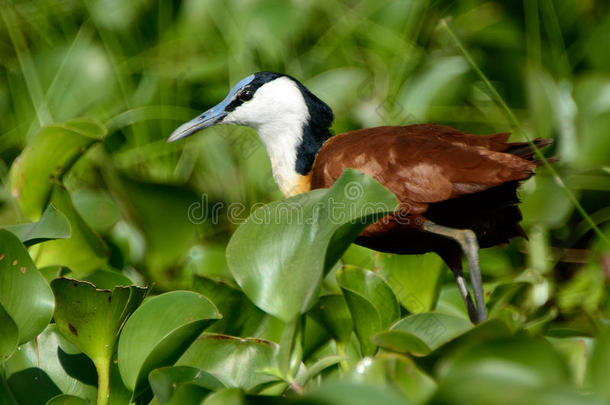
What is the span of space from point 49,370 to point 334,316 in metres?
0.41

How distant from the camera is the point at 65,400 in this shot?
1.07 m

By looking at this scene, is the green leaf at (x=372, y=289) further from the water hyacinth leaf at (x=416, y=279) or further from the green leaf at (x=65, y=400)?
the green leaf at (x=65, y=400)

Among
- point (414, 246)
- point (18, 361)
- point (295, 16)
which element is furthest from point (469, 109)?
point (18, 361)

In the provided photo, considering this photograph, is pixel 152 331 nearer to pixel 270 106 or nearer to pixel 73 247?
pixel 73 247

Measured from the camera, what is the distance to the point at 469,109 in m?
2.25

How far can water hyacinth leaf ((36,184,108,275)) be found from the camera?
1531 mm

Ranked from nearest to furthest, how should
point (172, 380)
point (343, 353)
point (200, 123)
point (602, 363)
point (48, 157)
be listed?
point (602, 363)
point (172, 380)
point (343, 353)
point (48, 157)
point (200, 123)

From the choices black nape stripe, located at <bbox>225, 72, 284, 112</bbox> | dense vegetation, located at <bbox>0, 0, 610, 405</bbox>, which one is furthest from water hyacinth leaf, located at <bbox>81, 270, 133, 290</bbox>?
black nape stripe, located at <bbox>225, 72, 284, 112</bbox>

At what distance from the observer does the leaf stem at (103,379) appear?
1.15m

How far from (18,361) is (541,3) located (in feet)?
5.69

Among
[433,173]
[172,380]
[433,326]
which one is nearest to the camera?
[172,380]

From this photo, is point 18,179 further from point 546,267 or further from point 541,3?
point 541,3

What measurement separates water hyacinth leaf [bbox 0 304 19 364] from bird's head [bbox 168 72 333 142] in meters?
0.76

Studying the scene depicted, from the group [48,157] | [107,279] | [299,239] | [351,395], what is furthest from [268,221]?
[48,157]
